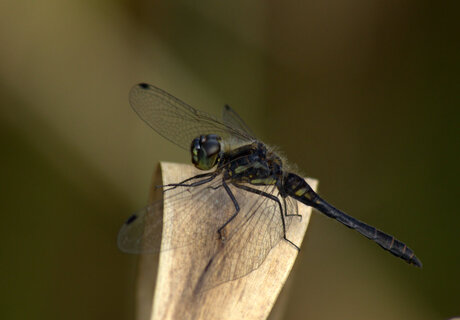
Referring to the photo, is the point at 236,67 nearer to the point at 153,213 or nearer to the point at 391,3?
the point at 391,3

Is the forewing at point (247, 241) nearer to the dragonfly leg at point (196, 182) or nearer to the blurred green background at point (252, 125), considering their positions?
the dragonfly leg at point (196, 182)

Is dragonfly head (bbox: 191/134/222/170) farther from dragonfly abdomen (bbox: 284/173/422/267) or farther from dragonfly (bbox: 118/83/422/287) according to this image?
dragonfly abdomen (bbox: 284/173/422/267)

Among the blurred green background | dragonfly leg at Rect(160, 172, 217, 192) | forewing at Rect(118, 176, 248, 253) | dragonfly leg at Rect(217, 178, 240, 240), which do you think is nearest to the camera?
forewing at Rect(118, 176, 248, 253)

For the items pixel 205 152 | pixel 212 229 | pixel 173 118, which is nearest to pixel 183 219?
pixel 212 229

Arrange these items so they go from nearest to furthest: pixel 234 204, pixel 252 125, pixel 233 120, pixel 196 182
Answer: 1. pixel 234 204
2. pixel 196 182
3. pixel 233 120
4. pixel 252 125

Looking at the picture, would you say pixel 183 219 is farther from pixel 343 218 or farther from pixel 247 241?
pixel 343 218

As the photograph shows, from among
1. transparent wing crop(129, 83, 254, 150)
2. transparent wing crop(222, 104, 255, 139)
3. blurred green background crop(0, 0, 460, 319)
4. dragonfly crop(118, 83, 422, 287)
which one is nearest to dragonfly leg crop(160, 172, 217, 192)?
dragonfly crop(118, 83, 422, 287)

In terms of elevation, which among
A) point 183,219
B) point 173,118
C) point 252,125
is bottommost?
point 183,219
